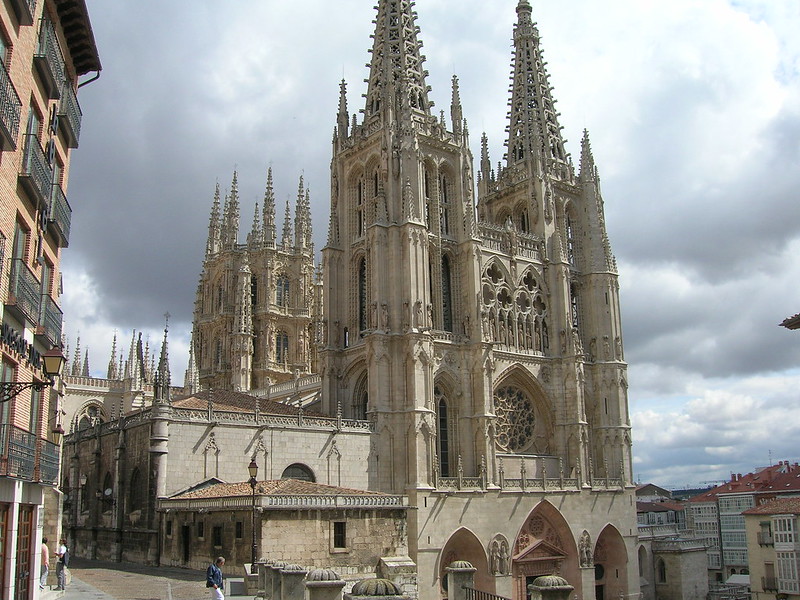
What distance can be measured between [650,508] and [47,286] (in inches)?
2811

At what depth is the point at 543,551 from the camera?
4184 centimetres

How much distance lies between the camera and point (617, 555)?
45.9 meters

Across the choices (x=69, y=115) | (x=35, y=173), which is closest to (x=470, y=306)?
(x=69, y=115)

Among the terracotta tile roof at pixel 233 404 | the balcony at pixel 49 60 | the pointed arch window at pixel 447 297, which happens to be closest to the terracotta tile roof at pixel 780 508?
the pointed arch window at pixel 447 297

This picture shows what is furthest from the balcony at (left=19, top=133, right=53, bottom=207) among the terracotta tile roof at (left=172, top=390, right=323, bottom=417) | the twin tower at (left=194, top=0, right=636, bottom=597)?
the twin tower at (left=194, top=0, right=636, bottom=597)

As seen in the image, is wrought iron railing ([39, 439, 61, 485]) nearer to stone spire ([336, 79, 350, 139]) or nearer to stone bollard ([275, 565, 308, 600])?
stone bollard ([275, 565, 308, 600])

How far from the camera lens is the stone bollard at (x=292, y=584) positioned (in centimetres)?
1648

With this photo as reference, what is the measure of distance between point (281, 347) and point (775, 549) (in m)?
37.1

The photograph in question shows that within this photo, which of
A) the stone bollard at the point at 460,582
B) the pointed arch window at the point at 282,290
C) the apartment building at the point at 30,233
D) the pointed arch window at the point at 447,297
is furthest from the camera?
the pointed arch window at the point at 282,290

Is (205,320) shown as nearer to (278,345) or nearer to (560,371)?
(278,345)

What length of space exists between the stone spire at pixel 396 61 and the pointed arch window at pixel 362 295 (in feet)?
27.1

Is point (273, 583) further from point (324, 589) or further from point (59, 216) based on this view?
point (59, 216)

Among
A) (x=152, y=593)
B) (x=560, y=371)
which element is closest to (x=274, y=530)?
(x=152, y=593)

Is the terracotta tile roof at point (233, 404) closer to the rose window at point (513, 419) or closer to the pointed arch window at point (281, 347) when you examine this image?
the rose window at point (513, 419)
